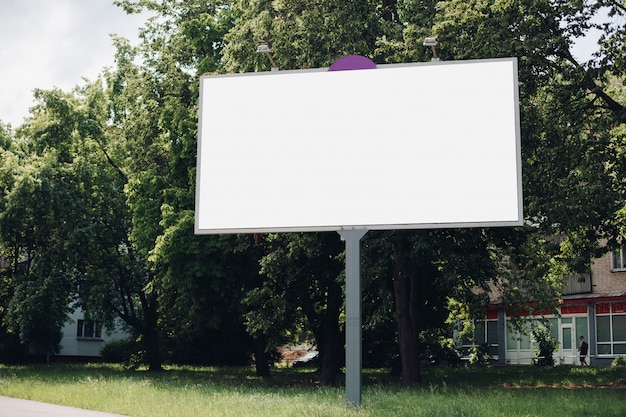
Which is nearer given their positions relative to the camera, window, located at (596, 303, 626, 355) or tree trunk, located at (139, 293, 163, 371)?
tree trunk, located at (139, 293, 163, 371)

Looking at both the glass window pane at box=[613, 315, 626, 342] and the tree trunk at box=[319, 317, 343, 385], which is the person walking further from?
the tree trunk at box=[319, 317, 343, 385]

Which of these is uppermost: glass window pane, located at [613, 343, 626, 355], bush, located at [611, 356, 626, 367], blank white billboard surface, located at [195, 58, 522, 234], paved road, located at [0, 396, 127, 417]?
blank white billboard surface, located at [195, 58, 522, 234]

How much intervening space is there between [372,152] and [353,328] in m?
3.20

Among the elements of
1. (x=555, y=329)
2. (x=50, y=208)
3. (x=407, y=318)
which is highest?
(x=50, y=208)

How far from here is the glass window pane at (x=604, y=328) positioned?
46812mm

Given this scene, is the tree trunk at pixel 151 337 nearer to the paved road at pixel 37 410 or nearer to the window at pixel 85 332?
the window at pixel 85 332

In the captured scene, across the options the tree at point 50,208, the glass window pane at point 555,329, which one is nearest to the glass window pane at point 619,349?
the glass window pane at point 555,329

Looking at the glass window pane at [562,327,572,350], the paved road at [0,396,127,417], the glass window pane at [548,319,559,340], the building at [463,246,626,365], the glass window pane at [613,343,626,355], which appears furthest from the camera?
the glass window pane at [548,319,559,340]

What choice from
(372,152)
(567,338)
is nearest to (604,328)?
(567,338)

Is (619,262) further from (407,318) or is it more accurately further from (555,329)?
(407,318)

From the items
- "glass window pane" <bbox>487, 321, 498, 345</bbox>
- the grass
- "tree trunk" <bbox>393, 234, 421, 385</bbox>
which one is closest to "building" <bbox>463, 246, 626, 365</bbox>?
"glass window pane" <bbox>487, 321, 498, 345</bbox>

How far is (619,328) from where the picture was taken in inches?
1822

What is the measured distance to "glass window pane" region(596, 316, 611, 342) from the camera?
4681 cm

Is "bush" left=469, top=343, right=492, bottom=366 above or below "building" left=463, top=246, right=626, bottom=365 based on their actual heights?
below
